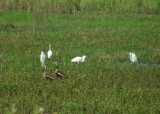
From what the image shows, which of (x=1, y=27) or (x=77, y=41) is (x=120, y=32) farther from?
(x=1, y=27)

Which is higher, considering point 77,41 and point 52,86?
point 52,86

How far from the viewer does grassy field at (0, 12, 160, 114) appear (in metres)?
6.48

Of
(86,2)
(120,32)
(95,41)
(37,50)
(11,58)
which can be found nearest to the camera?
(11,58)

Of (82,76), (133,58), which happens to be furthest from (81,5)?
(82,76)

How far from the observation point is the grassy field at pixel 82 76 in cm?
648

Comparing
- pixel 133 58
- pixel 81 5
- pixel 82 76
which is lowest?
pixel 81 5

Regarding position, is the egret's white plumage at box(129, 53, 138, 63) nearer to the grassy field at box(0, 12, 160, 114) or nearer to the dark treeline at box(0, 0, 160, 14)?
the grassy field at box(0, 12, 160, 114)

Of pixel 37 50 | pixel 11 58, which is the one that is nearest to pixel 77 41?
pixel 37 50

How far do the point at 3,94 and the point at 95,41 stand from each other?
347 inches

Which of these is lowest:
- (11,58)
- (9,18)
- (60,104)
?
(9,18)

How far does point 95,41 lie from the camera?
51.6 ft

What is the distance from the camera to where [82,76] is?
8883 mm

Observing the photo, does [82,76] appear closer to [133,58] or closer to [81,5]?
[133,58]

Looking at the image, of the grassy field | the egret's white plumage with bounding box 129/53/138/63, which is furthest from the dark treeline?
the egret's white plumage with bounding box 129/53/138/63
